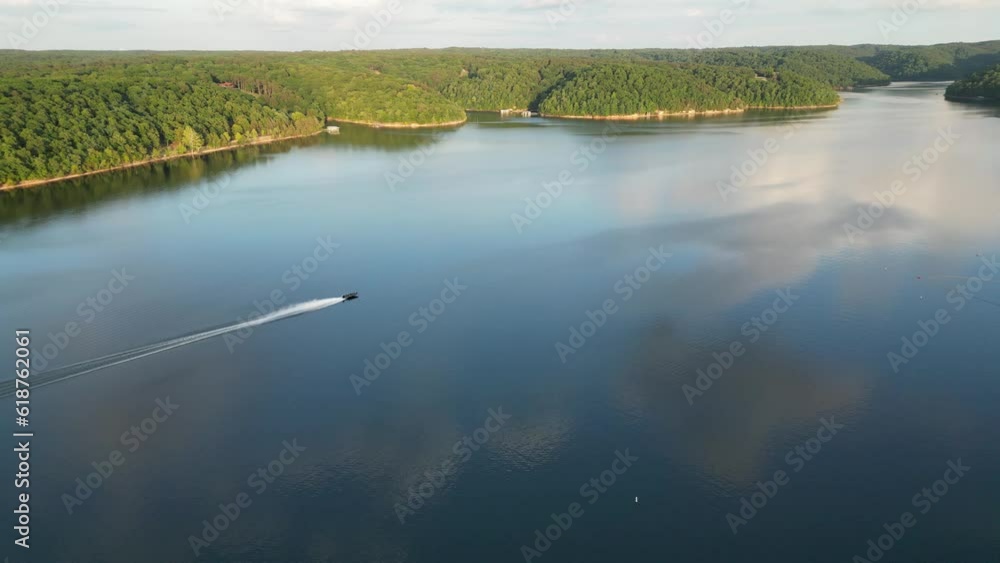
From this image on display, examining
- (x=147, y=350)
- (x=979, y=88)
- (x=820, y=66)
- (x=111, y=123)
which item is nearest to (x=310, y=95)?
(x=111, y=123)

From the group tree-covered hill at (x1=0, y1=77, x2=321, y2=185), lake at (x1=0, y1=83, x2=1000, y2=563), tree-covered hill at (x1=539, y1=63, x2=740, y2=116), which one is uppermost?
tree-covered hill at (x1=539, y1=63, x2=740, y2=116)

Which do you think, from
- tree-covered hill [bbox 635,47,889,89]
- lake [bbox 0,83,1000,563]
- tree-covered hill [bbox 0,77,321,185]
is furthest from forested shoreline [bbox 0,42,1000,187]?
lake [bbox 0,83,1000,563]

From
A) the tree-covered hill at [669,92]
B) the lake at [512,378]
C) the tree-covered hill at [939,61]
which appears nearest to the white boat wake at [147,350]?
the lake at [512,378]

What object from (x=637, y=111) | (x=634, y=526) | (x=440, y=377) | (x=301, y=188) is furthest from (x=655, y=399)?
(x=637, y=111)

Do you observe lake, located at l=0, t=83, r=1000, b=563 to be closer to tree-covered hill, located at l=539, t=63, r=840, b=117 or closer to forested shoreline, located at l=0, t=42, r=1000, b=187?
forested shoreline, located at l=0, t=42, r=1000, b=187

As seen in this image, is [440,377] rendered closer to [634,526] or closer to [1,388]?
[634,526]
